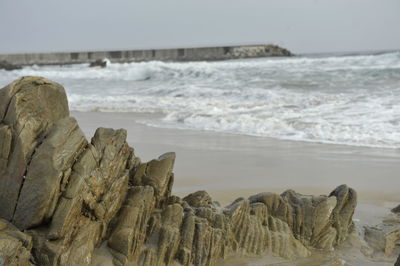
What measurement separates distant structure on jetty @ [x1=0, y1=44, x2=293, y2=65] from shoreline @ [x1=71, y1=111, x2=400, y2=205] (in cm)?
5283

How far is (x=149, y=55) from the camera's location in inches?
2606

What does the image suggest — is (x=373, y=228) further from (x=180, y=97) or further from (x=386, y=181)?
(x=180, y=97)

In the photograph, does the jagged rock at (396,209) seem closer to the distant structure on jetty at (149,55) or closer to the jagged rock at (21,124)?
the jagged rock at (21,124)

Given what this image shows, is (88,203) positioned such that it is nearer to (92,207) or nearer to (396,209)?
(92,207)

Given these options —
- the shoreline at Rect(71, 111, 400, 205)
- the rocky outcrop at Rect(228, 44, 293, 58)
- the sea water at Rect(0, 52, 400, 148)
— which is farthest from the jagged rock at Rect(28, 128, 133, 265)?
the rocky outcrop at Rect(228, 44, 293, 58)

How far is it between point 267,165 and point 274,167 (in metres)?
0.13

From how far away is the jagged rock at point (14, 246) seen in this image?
9.00ft

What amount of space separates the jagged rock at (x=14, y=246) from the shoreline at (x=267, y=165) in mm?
2808

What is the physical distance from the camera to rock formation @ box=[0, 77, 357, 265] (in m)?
2.96

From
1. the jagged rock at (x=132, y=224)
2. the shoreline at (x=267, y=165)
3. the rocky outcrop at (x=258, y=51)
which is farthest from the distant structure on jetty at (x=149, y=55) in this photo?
the jagged rock at (x=132, y=224)

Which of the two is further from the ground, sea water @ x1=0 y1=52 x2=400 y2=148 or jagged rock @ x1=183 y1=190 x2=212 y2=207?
jagged rock @ x1=183 y1=190 x2=212 y2=207

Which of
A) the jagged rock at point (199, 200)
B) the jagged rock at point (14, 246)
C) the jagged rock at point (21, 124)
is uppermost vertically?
the jagged rock at point (21, 124)

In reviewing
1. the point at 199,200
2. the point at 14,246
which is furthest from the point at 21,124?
the point at 199,200

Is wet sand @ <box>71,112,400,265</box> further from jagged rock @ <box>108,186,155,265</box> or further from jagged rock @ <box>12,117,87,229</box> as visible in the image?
jagged rock @ <box>12,117,87,229</box>
